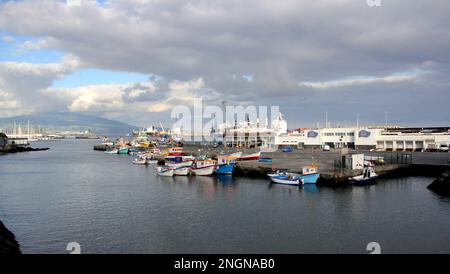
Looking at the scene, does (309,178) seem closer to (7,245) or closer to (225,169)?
(225,169)

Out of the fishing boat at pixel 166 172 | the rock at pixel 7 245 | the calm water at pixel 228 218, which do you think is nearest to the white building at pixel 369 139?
the calm water at pixel 228 218

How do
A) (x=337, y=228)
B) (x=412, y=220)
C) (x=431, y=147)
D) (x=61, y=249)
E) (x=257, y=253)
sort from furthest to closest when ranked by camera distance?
(x=431, y=147) < (x=412, y=220) < (x=337, y=228) < (x=61, y=249) < (x=257, y=253)

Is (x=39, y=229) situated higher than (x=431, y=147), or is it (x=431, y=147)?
(x=431, y=147)

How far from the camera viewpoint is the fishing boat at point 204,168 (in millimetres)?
33562

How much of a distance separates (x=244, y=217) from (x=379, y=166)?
748 inches

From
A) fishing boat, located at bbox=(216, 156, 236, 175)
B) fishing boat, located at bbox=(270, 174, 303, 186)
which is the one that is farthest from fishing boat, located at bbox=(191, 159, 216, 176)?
fishing boat, located at bbox=(270, 174, 303, 186)

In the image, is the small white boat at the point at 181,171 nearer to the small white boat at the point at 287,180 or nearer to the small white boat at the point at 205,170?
the small white boat at the point at 205,170

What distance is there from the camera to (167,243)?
1362cm

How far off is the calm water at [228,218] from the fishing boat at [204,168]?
5.88 meters

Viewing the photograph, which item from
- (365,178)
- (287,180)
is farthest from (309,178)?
(365,178)

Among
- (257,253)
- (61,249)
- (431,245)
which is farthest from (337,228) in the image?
(61,249)

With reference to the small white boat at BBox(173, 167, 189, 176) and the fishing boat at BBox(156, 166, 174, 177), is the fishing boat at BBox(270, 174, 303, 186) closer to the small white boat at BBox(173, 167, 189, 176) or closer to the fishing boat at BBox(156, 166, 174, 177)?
the small white boat at BBox(173, 167, 189, 176)

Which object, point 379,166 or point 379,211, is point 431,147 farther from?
point 379,211

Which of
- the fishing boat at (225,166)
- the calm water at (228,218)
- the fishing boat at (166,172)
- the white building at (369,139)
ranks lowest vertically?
the calm water at (228,218)
